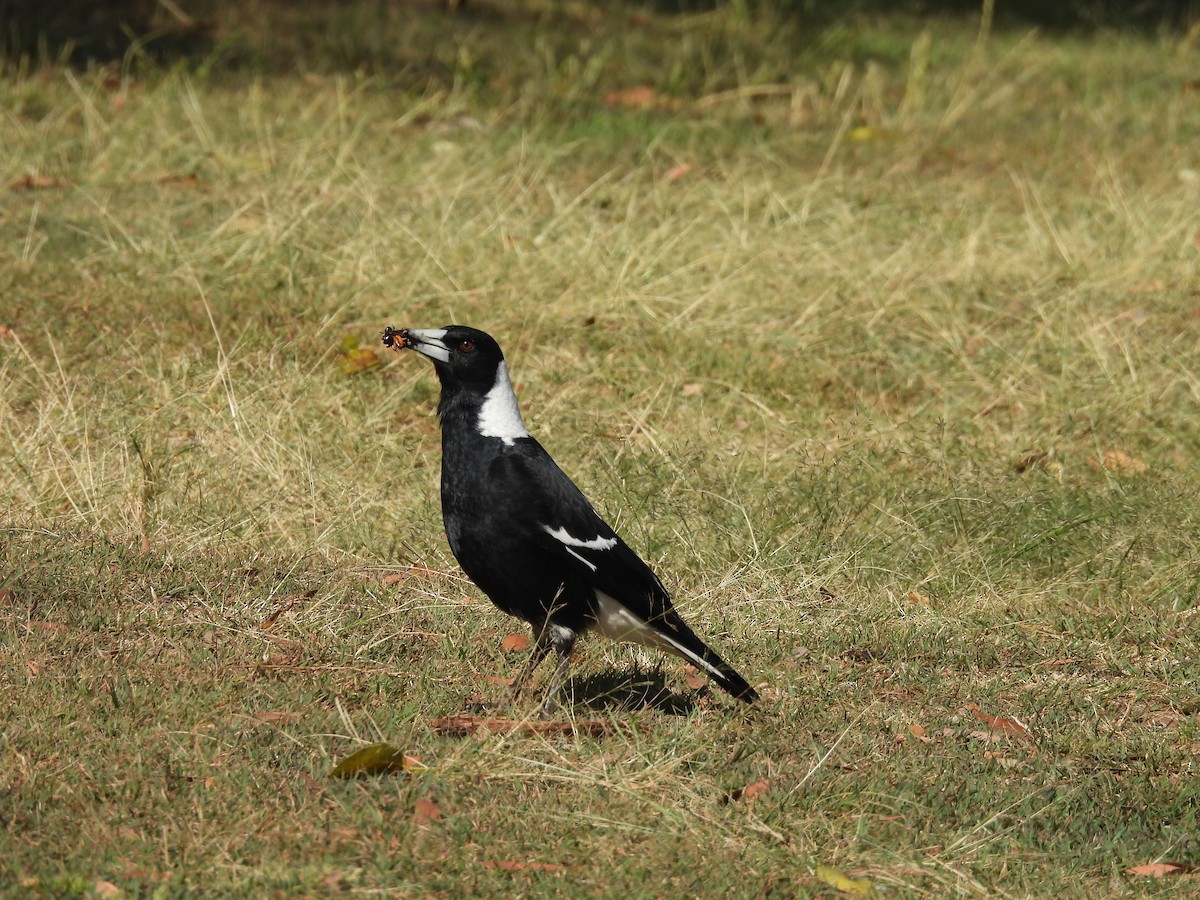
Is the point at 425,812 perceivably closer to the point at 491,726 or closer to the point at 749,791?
the point at 491,726

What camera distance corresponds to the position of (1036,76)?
1121cm

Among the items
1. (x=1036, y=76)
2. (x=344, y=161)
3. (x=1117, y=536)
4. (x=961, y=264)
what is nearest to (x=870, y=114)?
(x=1036, y=76)

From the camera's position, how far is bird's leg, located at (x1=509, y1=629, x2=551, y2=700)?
403 centimetres

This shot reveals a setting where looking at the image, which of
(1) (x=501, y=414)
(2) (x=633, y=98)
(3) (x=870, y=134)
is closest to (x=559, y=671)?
(1) (x=501, y=414)

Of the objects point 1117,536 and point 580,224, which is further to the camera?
point 580,224

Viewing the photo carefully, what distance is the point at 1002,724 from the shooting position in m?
4.22

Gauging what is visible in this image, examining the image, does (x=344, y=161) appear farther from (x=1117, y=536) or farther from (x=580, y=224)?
(x=1117, y=536)

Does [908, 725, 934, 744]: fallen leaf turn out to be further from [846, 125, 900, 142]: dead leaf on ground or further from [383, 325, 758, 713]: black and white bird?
[846, 125, 900, 142]: dead leaf on ground

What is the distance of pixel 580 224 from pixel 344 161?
1306 millimetres

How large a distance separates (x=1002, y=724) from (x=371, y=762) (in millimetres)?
1759

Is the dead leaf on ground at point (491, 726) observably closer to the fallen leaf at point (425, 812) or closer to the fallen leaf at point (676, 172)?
the fallen leaf at point (425, 812)

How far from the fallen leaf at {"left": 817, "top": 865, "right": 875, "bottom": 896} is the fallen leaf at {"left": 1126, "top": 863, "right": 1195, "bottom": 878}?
65 cm

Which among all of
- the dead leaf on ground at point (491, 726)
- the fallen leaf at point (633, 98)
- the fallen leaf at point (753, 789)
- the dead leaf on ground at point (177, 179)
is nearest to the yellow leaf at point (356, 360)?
the dead leaf on ground at point (177, 179)

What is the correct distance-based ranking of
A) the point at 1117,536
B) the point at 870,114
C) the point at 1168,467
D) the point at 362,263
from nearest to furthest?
the point at 1117,536
the point at 1168,467
the point at 362,263
the point at 870,114
